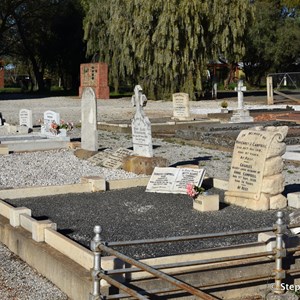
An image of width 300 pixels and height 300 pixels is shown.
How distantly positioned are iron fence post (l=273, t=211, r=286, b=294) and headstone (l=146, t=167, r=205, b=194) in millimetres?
4232

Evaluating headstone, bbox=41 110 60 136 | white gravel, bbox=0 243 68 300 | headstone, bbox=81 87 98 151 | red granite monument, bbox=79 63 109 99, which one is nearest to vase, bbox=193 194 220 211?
white gravel, bbox=0 243 68 300

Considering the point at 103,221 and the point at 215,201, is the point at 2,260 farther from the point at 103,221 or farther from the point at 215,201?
the point at 215,201

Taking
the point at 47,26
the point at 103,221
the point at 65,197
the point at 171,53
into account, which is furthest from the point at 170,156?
the point at 47,26

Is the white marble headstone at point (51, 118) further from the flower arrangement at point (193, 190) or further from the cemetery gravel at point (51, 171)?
the flower arrangement at point (193, 190)

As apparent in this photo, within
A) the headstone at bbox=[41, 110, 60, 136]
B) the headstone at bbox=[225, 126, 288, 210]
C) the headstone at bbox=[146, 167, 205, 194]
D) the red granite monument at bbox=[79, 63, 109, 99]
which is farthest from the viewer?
the red granite monument at bbox=[79, 63, 109, 99]

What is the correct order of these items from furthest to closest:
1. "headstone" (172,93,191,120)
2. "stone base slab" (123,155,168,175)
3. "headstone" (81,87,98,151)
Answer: "headstone" (172,93,191,120) < "headstone" (81,87,98,151) < "stone base slab" (123,155,168,175)

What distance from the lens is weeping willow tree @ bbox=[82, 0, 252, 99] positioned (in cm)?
3641

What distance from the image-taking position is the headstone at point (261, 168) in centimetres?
952

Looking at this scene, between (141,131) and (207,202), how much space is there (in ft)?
14.1

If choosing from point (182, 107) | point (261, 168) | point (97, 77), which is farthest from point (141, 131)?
point (97, 77)

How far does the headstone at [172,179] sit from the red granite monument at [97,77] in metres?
30.9

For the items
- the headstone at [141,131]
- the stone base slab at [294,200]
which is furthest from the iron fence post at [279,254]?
the headstone at [141,131]

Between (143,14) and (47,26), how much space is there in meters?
21.4

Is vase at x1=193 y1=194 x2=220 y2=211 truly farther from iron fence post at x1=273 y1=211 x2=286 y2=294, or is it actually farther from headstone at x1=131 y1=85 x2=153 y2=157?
headstone at x1=131 y1=85 x2=153 y2=157
